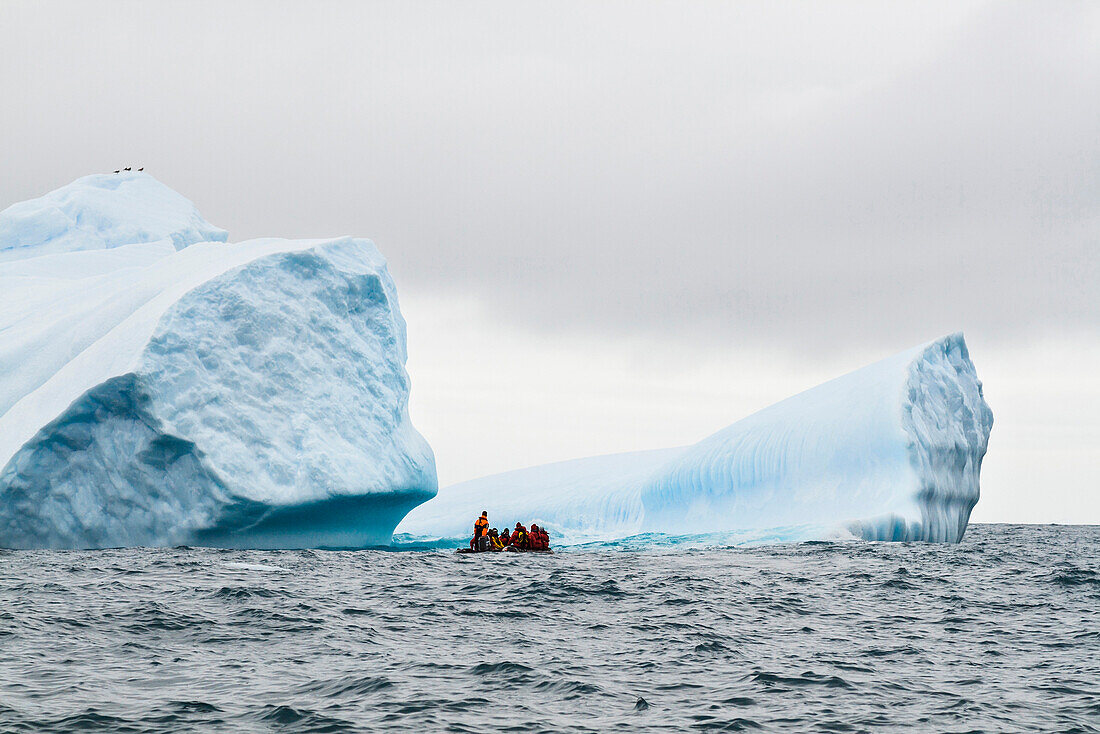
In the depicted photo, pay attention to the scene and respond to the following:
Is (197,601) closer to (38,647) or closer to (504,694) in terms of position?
(38,647)

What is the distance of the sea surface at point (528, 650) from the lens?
716 centimetres

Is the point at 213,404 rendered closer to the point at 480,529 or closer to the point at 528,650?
the point at 480,529

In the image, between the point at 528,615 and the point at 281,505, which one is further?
the point at 281,505

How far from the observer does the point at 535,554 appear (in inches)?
902

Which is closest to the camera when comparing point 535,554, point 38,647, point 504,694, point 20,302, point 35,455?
point 504,694

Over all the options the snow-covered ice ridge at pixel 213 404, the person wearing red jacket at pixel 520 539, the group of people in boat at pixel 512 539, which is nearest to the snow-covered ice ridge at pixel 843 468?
the group of people in boat at pixel 512 539

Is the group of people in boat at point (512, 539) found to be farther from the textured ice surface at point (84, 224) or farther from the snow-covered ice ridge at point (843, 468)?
the textured ice surface at point (84, 224)

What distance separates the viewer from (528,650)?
31.9ft

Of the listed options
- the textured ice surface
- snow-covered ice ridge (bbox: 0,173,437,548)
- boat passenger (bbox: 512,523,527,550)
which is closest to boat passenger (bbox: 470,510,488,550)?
boat passenger (bbox: 512,523,527,550)

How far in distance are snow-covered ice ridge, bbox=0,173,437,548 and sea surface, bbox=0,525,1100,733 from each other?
279 centimetres

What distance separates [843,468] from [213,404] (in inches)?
632

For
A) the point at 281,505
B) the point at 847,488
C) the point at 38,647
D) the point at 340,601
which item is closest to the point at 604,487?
the point at 847,488

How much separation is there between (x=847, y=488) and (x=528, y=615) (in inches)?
694

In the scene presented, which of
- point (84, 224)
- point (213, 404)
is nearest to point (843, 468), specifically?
point (213, 404)
